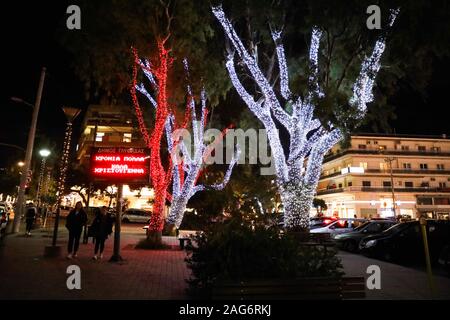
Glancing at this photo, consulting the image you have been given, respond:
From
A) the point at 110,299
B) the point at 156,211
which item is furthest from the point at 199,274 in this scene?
the point at 156,211

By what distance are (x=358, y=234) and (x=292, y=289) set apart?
13201 mm

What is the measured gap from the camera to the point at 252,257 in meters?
6.25

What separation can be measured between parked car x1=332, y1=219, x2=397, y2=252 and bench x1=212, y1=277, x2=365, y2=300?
11698 mm

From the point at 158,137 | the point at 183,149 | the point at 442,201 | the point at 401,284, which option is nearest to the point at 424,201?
the point at 442,201

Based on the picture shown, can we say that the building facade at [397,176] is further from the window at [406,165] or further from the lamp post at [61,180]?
the lamp post at [61,180]

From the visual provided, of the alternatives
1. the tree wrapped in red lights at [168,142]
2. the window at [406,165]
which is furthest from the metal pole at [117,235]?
the window at [406,165]

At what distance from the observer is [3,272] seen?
8.89 metres

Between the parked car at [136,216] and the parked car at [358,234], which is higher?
the parked car at [136,216]

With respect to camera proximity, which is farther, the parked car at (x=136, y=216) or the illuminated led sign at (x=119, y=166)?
the parked car at (x=136, y=216)

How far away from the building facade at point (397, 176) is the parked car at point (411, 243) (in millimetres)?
42586

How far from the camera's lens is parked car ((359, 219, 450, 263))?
1354 cm

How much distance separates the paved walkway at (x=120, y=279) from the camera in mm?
7129

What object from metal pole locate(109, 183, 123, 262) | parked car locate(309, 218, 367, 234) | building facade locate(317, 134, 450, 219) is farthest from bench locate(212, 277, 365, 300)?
building facade locate(317, 134, 450, 219)

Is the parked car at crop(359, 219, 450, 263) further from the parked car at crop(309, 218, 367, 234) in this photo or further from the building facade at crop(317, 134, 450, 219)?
the building facade at crop(317, 134, 450, 219)
